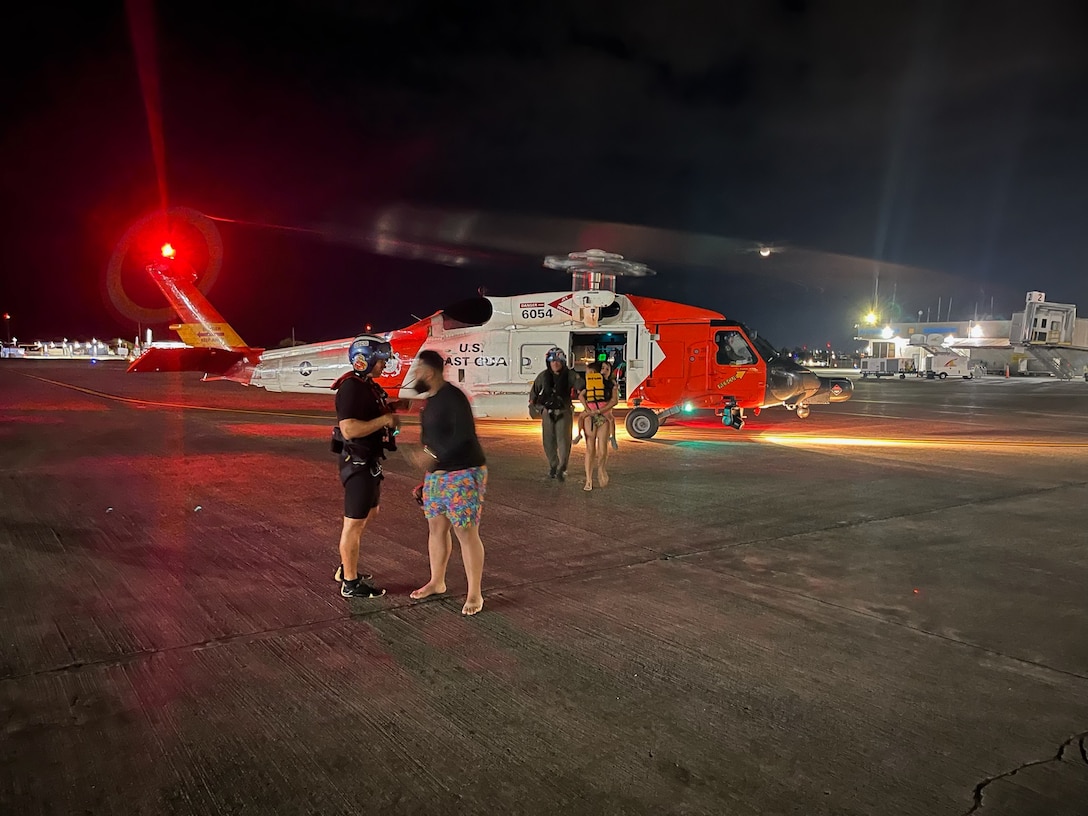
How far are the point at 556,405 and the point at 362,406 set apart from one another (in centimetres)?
425

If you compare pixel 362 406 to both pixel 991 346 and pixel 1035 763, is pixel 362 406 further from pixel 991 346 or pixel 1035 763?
pixel 991 346

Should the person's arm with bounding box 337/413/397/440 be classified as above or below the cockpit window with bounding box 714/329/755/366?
below

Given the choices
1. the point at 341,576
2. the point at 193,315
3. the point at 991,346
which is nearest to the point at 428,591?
the point at 341,576

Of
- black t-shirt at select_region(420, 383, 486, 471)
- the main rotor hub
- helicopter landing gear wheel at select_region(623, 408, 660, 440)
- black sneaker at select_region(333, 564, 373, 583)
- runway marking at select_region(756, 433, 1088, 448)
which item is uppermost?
the main rotor hub

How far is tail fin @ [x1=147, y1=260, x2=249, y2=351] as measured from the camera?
56.0ft

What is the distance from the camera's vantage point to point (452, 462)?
13.9 ft

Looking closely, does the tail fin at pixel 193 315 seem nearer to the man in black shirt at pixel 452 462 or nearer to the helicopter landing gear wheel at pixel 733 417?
the helicopter landing gear wheel at pixel 733 417

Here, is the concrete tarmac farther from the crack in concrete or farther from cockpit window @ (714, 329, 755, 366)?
cockpit window @ (714, 329, 755, 366)

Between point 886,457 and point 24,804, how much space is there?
11063 mm

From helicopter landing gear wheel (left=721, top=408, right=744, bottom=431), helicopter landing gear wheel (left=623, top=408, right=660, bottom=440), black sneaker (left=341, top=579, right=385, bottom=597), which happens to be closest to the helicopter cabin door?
helicopter landing gear wheel (left=721, top=408, right=744, bottom=431)

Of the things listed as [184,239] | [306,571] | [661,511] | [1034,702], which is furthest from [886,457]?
[184,239]

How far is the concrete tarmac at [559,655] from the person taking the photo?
2672 mm

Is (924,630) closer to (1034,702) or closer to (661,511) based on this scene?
(1034,702)

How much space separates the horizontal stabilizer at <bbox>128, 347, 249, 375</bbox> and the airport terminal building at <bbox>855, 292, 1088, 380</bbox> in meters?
48.7
